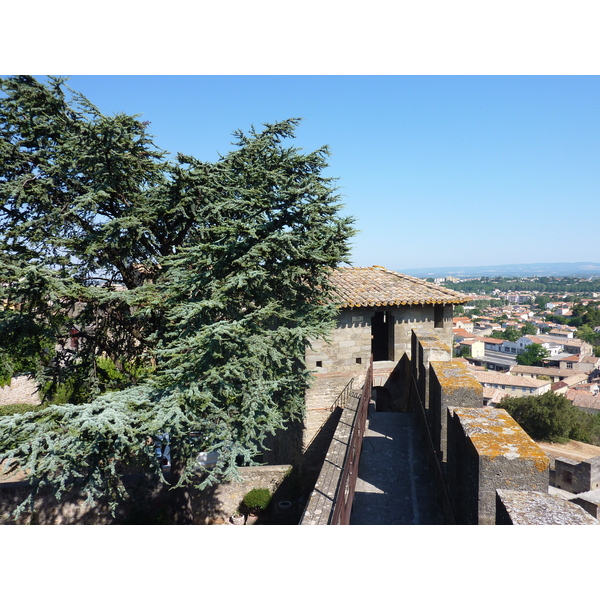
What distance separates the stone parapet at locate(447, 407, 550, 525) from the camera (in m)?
3.29

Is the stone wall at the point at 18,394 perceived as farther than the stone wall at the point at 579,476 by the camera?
No

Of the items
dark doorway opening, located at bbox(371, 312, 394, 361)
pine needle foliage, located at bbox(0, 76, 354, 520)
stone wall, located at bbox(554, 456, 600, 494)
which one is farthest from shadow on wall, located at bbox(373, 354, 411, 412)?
stone wall, located at bbox(554, 456, 600, 494)

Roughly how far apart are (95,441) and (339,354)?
242 inches

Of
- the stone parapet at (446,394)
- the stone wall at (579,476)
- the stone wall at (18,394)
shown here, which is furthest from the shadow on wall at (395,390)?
the stone wall at (579,476)

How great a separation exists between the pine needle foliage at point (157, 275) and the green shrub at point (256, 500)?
3.15 m

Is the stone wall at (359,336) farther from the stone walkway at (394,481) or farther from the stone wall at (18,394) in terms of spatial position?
the stone wall at (18,394)

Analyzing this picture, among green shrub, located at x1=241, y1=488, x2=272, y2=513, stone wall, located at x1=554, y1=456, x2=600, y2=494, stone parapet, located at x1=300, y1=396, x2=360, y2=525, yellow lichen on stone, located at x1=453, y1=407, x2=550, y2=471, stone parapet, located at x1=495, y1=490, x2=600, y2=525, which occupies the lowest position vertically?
stone wall, located at x1=554, y1=456, x2=600, y2=494

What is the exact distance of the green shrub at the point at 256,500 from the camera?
33.4 ft

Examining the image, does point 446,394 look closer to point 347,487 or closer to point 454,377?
point 454,377

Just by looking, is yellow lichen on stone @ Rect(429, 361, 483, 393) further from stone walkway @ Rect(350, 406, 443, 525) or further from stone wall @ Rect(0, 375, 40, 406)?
stone wall @ Rect(0, 375, 40, 406)

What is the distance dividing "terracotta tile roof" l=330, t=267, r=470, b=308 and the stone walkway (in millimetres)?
3113

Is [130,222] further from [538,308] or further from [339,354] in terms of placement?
[538,308]

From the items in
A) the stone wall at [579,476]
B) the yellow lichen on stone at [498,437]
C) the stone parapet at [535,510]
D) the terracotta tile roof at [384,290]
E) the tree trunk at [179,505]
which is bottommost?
the stone wall at [579,476]

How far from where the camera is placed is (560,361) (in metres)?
73.8
